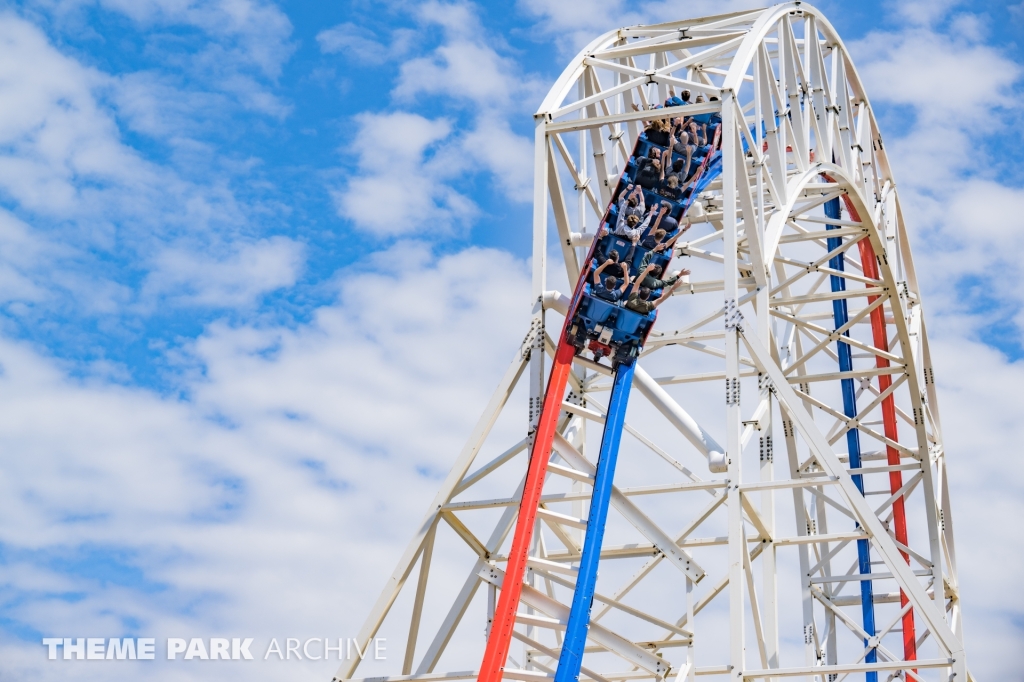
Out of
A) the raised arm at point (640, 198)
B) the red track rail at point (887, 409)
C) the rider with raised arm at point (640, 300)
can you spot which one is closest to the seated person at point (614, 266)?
the rider with raised arm at point (640, 300)

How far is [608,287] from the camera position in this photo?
2144 cm

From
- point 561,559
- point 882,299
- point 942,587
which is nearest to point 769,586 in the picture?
point 561,559

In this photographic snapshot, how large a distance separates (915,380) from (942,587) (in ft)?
14.4

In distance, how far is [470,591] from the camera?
21.6m

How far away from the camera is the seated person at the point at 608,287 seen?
21375mm

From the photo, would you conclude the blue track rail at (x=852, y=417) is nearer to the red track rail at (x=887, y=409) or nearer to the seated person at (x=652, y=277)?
the red track rail at (x=887, y=409)

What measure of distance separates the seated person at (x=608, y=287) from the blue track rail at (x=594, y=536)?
41.5 inches

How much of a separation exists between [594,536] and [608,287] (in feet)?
12.7

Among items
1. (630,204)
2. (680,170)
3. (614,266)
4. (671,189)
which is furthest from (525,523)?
(680,170)

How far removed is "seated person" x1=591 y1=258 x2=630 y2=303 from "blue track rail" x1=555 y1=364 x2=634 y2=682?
1.05 m

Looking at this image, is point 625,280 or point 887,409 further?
point 887,409

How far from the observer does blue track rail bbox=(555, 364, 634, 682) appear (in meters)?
18.8

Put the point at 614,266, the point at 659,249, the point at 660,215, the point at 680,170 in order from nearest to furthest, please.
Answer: the point at 614,266
the point at 659,249
the point at 660,215
the point at 680,170

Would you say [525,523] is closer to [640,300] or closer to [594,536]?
[594,536]
